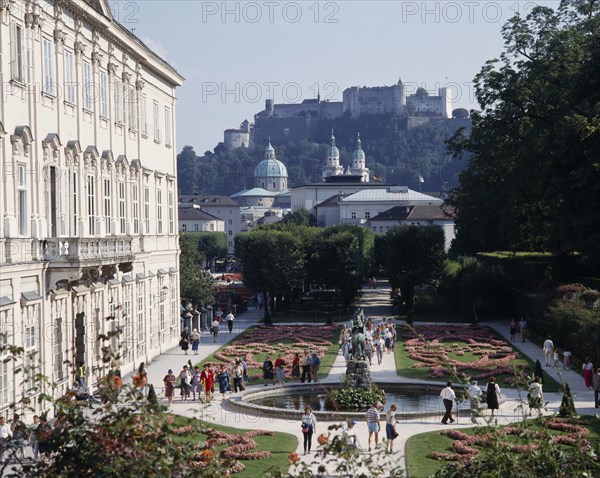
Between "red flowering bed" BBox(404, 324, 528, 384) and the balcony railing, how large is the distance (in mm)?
11249

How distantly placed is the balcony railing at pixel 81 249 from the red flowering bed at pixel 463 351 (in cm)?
1125

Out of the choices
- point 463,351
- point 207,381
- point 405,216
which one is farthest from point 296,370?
point 405,216

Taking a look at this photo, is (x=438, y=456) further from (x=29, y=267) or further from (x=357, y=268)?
(x=357, y=268)

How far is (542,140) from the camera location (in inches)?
2247

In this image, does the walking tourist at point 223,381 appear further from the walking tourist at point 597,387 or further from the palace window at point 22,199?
the walking tourist at point 597,387

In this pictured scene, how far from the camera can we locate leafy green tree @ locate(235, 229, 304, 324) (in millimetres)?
75125

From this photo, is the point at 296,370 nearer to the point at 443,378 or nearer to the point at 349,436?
the point at 443,378

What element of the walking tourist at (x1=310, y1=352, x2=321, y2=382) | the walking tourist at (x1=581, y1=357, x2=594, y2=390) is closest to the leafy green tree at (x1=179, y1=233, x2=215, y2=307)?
the walking tourist at (x1=310, y1=352, x2=321, y2=382)

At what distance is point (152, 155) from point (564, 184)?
1954cm

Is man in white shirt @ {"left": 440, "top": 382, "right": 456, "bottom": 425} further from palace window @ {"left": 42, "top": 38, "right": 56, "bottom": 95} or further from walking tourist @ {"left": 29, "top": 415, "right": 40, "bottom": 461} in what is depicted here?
palace window @ {"left": 42, "top": 38, "right": 56, "bottom": 95}

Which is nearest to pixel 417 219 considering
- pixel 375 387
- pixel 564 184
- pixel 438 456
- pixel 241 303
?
pixel 241 303

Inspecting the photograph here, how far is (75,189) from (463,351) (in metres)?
22.6

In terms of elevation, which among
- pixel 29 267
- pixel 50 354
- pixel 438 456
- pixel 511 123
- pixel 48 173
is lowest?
pixel 438 456

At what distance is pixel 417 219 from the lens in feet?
504
